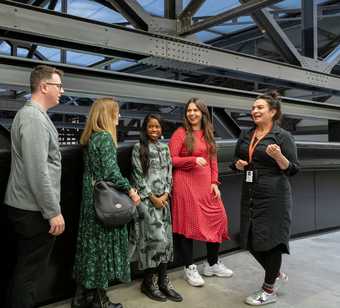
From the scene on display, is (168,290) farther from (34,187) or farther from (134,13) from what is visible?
(134,13)

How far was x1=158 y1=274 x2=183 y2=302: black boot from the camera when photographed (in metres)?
2.55

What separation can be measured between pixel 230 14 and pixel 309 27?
1.56 metres

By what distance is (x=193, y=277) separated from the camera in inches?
111

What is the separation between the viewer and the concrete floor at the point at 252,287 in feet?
8.38

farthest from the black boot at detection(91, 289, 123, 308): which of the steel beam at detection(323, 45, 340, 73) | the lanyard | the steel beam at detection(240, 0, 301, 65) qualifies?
the steel beam at detection(323, 45, 340, 73)

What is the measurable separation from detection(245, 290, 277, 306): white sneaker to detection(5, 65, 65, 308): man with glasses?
4.50ft

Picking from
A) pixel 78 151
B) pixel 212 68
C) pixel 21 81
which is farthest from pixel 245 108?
pixel 21 81

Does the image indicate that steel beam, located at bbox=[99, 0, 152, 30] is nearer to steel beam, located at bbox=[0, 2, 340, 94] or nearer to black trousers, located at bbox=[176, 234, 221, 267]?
steel beam, located at bbox=[0, 2, 340, 94]

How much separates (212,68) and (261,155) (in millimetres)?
1260

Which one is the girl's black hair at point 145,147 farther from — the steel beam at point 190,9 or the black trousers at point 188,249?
the steel beam at point 190,9

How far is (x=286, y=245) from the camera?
8.10ft

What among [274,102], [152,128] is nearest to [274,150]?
[274,102]

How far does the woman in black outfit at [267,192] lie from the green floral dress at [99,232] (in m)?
0.85

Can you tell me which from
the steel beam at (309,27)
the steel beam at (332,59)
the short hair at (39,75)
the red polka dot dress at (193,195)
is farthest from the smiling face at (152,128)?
the steel beam at (332,59)
